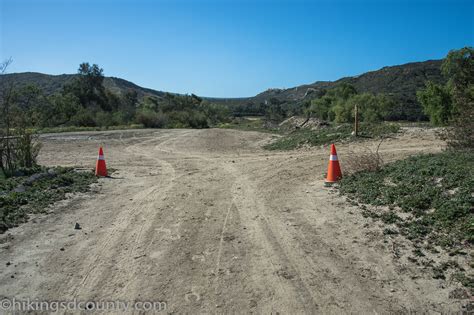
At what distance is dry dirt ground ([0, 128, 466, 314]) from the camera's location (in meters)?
3.52

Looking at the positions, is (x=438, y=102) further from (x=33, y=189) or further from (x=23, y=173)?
(x=33, y=189)

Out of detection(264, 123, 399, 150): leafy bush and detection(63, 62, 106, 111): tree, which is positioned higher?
detection(63, 62, 106, 111): tree

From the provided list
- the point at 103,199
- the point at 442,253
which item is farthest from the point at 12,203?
the point at 442,253

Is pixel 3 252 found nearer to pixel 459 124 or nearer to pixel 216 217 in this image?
pixel 216 217

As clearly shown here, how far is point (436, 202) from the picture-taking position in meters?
5.43

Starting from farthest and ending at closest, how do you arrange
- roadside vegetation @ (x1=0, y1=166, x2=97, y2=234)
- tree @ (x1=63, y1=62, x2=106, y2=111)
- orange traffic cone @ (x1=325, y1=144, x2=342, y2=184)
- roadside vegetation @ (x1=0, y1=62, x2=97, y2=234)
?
tree @ (x1=63, y1=62, x2=106, y2=111) → orange traffic cone @ (x1=325, y1=144, x2=342, y2=184) → roadside vegetation @ (x1=0, y1=62, x2=97, y2=234) → roadside vegetation @ (x1=0, y1=166, x2=97, y2=234)

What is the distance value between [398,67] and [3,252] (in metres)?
88.2

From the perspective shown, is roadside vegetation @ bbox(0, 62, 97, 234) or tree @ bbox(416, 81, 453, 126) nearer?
roadside vegetation @ bbox(0, 62, 97, 234)

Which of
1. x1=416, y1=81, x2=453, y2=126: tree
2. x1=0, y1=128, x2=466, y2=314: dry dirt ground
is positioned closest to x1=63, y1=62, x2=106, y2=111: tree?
x1=416, y1=81, x2=453, y2=126: tree

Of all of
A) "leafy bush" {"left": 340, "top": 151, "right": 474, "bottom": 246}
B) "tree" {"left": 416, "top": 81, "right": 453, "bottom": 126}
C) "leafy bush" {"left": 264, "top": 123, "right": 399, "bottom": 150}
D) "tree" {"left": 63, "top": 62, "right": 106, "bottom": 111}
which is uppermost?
"tree" {"left": 63, "top": 62, "right": 106, "bottom": 111}

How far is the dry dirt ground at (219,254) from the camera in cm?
352

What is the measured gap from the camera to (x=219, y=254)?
451 centimetres

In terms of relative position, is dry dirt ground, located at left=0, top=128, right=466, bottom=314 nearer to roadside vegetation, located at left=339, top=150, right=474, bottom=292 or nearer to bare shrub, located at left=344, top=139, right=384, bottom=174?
roadside vegetation, located at left=339, top=150, right=474, bottom=292

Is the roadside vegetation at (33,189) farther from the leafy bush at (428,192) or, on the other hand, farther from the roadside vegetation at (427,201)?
the leafy bush at (428,192)
